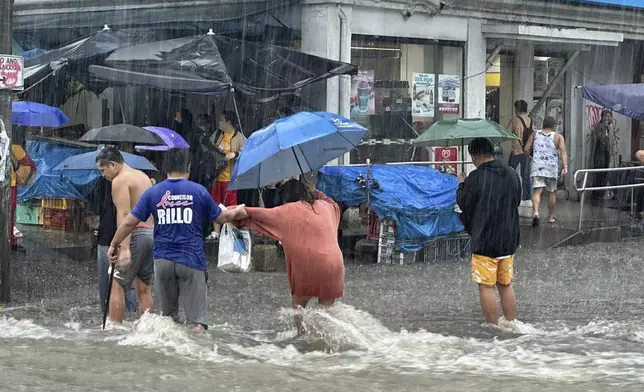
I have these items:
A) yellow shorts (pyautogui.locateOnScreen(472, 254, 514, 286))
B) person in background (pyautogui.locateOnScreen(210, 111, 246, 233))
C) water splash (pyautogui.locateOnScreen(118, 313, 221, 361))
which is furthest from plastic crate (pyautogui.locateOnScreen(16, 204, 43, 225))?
yellow shorts (pyautogui.locateOnScreen(472, 254, 514, 286))

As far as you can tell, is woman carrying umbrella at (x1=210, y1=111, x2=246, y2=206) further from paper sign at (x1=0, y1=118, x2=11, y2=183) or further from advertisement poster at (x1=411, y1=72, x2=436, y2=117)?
paper sign at (x1=0, y1=118, x2=11, y2=183)

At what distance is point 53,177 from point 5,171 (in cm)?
418

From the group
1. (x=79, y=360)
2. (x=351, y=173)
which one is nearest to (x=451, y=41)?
(x=351, y=173)

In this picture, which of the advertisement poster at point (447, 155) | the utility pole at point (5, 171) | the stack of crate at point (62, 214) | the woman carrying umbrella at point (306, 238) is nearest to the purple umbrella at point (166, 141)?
the utility pole at point (5, 171)

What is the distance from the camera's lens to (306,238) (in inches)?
316

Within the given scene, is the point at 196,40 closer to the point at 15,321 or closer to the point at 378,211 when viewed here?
the point at 378,211

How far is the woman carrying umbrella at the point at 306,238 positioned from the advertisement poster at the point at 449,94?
10350mm

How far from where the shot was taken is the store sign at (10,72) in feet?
34.9

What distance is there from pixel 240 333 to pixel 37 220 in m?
7.91

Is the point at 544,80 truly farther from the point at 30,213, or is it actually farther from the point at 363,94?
the point at 30,213

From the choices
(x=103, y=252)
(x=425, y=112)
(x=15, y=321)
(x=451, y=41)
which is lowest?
(x=15, y=321)

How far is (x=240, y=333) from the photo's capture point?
9.41 metres

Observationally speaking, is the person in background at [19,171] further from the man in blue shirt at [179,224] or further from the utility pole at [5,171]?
the man in blue shirt at [179,224]

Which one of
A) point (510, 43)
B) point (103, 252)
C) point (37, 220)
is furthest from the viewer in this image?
point (510, 43)
